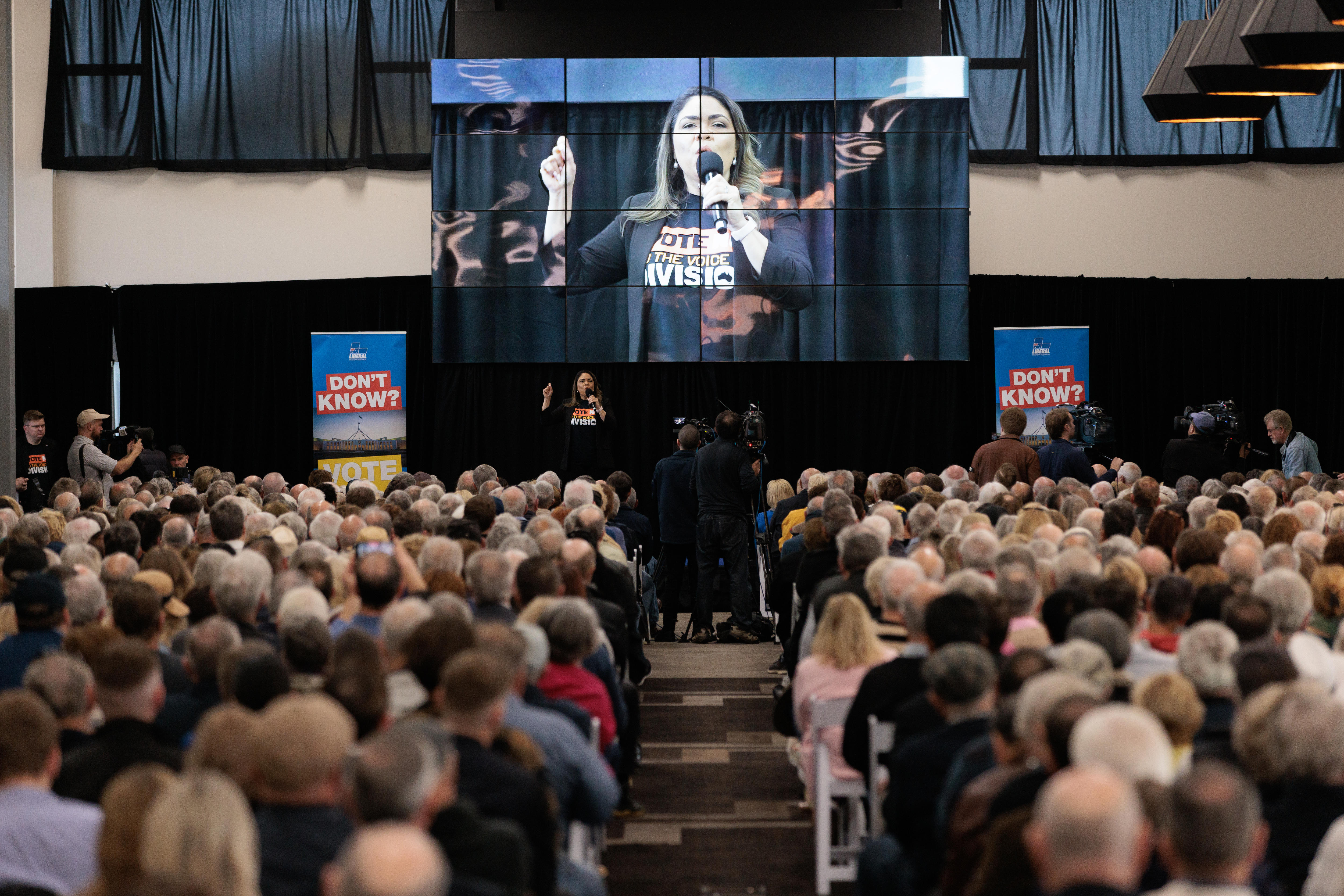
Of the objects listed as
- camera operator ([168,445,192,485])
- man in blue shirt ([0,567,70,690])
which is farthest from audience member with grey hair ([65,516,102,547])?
camera operator ([168,445,192,485])

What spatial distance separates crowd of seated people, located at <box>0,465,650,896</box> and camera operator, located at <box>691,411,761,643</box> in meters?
2.99

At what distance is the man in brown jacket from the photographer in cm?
959

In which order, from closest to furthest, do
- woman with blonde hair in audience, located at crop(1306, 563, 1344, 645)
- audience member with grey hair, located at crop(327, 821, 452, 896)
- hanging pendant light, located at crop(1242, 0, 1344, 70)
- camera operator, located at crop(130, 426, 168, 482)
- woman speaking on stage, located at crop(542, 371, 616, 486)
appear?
1. audience member with grey hair, located at crop(327, 821, 452, 896)
2. woman with blonde hair in audience, located at crop(1306, 563, 1344, 645)
3. hanging pendant light, located at crop(1242, 0, 1344, 70)
4. camera operator, located at crop(130, 426, 168, 482)
5. woman speaking on stage, located at crop(542, 371, 616, 486)

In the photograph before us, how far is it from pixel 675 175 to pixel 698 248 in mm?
721

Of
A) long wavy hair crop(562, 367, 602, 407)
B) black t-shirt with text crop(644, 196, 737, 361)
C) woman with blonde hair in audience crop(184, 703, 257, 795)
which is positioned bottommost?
woman with blonde hair in audience crop(184, 703, 257, 795)

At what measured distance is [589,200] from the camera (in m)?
12.5

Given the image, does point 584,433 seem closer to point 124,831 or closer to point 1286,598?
point 1286,598

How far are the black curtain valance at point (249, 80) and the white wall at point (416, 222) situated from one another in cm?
36

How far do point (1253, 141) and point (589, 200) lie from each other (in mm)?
7089

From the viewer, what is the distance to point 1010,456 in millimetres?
9625

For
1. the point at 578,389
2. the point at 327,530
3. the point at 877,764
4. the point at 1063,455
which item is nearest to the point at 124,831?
the point at 877,764

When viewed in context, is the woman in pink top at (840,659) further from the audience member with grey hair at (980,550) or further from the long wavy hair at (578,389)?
the long wavy hair at (578,389)

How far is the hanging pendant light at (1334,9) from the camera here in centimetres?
604

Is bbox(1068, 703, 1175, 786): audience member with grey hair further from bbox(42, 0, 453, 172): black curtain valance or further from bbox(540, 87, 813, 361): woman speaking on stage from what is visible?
bbox(42, 0, 453, 172): black curtain valance
